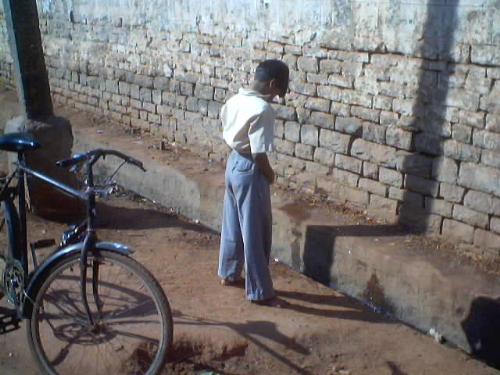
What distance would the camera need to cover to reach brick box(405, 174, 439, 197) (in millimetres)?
4508

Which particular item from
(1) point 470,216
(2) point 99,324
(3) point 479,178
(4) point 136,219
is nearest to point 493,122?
(3) point 479,178

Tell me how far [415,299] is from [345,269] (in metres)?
0.62

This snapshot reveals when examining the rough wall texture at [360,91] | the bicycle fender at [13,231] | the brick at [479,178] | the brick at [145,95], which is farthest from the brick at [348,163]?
the brick at [145,95]

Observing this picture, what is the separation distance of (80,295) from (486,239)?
8.75ft

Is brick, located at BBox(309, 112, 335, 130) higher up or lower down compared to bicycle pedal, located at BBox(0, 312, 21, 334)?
higher up

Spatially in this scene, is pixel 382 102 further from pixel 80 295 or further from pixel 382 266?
pixel 80 295

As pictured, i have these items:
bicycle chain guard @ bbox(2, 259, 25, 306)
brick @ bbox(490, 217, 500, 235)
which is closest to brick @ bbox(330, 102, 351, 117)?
brick @ bbox(490, 217, 500, 235)

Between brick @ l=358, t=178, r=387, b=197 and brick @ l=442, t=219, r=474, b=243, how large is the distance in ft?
1.93

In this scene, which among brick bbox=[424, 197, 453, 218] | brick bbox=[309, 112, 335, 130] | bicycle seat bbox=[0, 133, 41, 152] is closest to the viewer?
bicycle seat bbox=[0, 133, 41, 152]

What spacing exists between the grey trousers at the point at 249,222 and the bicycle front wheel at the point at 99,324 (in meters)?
0.77

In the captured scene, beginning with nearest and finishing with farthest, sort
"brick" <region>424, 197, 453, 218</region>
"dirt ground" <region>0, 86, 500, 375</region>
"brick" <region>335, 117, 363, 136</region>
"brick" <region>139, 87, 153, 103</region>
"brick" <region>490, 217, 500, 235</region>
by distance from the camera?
"dirt ground" <region>0, 86, 500, 375</region>
"brick" <region>490, 217, 500, 235</region>
"brick" <region>424, 197, 453, 218</region>
"brick" <region>335, 117, 363, 136</region>
"brick" <region>139, 87, 153, 103</region>

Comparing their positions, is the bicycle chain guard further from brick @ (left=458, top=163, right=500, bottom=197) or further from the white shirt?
brick @ (left=458, top=163, right=500, bottom=197)

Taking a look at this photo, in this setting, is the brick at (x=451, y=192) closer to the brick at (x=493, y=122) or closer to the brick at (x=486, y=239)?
the brick at (x=486, y=239)

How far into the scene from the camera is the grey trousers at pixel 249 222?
4066 millimetres
